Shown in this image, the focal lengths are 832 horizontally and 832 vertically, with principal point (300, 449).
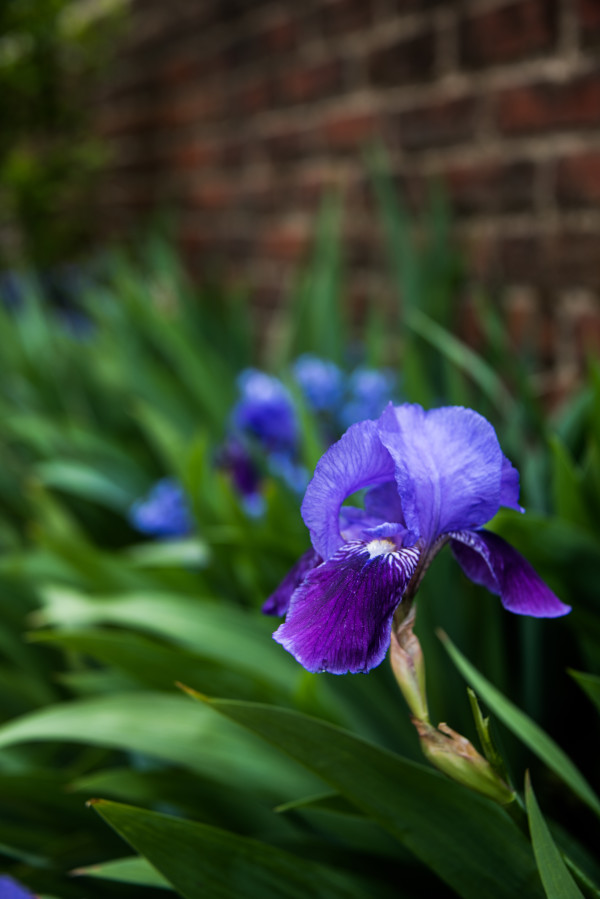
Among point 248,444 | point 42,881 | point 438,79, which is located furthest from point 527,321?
point 42,881

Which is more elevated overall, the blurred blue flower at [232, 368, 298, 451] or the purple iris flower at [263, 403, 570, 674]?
the blurred blue flower at [232, 368, 298, 451]

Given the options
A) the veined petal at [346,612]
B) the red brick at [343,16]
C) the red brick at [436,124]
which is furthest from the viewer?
the red brick at [343,16]

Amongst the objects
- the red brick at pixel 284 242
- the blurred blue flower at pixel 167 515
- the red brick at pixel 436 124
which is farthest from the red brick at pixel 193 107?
the blurred blue flower at pixel 167 515

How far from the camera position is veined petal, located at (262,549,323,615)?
1.64ft

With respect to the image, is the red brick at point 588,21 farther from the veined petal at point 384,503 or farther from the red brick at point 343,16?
the veined petal at point 384,503

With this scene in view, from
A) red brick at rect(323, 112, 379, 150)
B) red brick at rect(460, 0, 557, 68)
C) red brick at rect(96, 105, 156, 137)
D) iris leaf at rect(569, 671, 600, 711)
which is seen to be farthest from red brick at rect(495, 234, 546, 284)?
red brick at rect(96, 105, 156, 137)

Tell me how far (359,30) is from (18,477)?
1402 mm

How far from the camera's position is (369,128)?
2133 mm

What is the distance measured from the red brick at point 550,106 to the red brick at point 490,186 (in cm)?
8

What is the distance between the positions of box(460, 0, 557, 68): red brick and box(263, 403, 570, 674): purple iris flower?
1384 millimetres

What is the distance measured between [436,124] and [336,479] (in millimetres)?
1686

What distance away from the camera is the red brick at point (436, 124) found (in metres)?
1.82

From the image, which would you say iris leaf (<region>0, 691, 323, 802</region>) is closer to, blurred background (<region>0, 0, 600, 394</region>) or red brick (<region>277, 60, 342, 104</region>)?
blurred background (<region>0, 0, 600, 394</region>)

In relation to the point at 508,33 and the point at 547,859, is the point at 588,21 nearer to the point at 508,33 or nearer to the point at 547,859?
the point at 508,33
